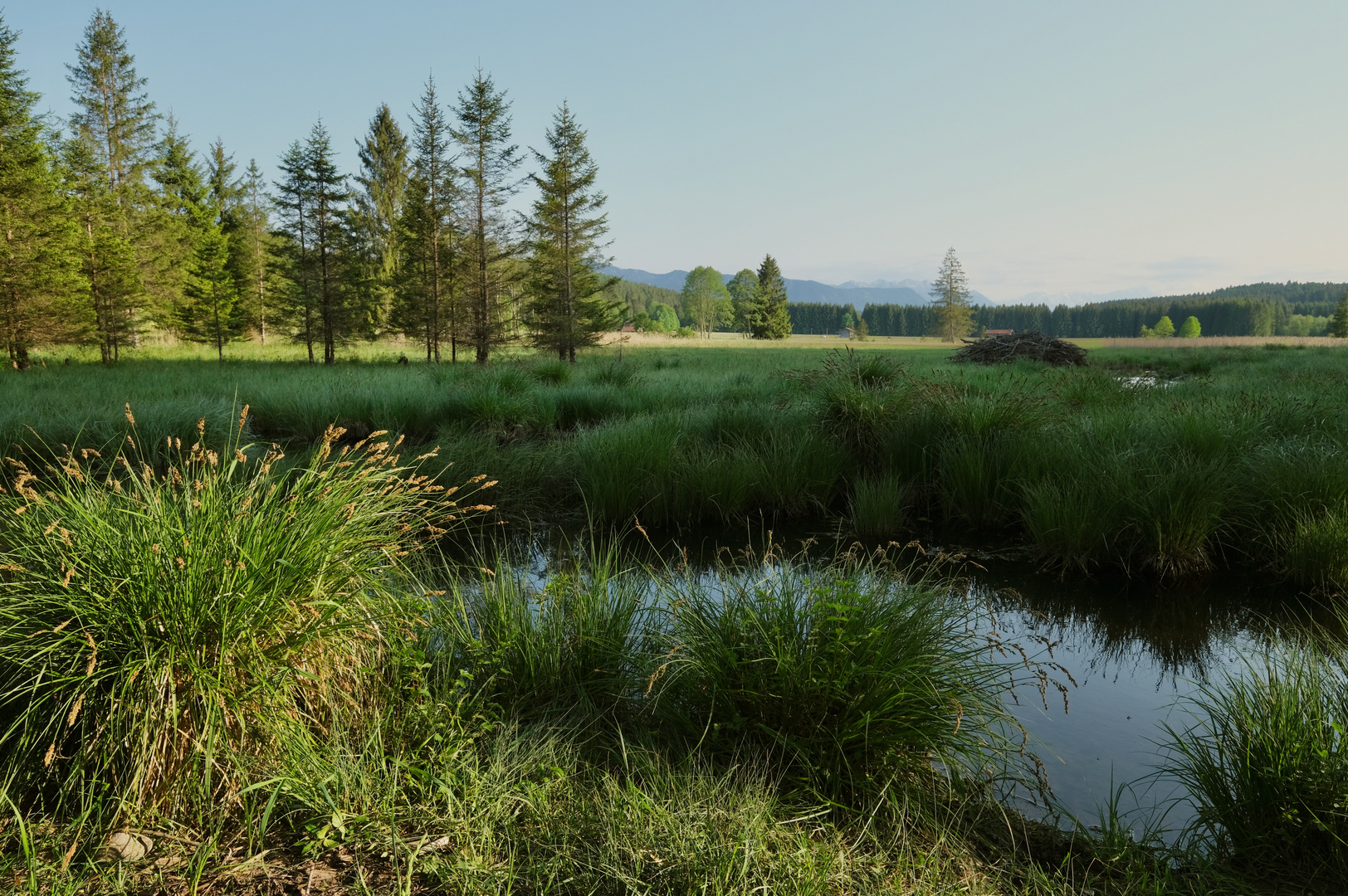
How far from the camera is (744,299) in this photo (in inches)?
3177

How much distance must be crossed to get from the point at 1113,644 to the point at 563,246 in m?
23.6

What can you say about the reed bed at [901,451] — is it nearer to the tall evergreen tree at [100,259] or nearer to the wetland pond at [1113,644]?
the wetland pond at [1113,644]

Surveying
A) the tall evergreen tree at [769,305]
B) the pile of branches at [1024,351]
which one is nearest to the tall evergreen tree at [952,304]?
the tall evergreen tree at [769,305]

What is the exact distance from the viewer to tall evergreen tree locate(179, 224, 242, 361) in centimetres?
2830

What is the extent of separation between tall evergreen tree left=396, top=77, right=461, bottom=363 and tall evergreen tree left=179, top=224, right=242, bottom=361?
8153mm

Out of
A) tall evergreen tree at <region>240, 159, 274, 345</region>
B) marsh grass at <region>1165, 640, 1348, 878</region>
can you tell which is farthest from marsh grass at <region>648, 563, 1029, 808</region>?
tall evergreen tree at <region>240, 159, 274, 345</region>

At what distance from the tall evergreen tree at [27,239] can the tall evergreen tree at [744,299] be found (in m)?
53.9

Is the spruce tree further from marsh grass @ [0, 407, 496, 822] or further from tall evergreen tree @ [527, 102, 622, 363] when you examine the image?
marsh grass @ [0, 407, 496, 822]

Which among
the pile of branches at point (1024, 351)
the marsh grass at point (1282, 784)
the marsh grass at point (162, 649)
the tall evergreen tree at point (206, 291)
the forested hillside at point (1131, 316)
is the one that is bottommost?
the marsh grass at point (1282, 784)

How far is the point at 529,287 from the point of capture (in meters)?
26.2

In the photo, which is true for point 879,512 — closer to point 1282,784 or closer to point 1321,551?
point 1321,551

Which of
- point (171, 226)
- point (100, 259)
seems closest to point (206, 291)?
point (171, 226)

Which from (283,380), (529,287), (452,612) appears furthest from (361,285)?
(452,612)

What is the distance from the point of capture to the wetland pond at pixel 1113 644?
8.75 ft
